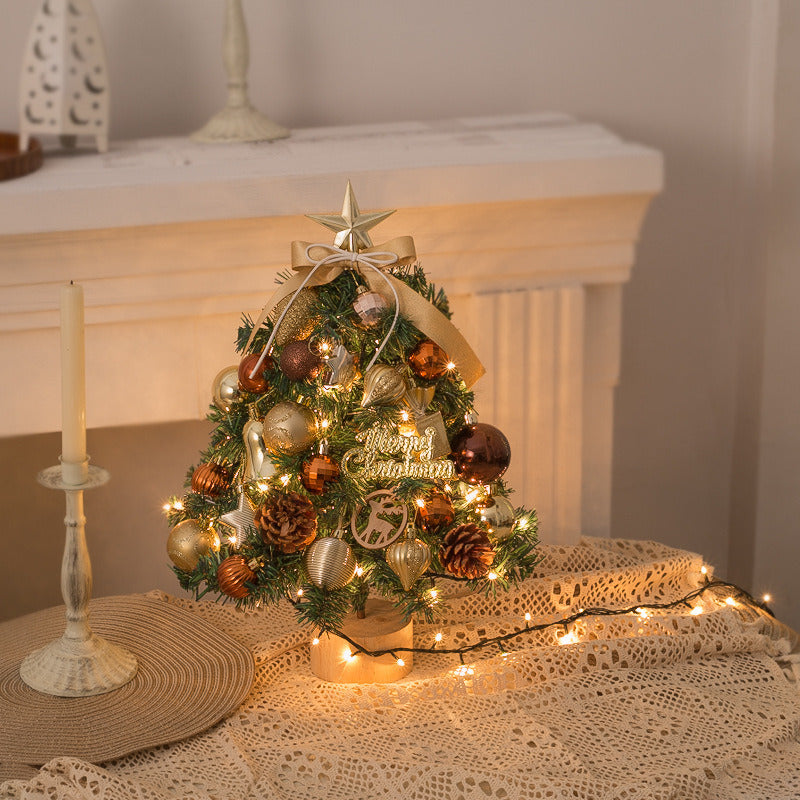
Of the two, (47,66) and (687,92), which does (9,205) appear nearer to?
(47,66)

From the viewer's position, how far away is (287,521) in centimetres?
89

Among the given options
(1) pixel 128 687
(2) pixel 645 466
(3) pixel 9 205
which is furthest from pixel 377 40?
(1) pixel 128 687

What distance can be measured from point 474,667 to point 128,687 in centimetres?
32

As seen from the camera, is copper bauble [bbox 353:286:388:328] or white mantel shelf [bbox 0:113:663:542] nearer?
copper bauble [bbox 353:286:388:328]

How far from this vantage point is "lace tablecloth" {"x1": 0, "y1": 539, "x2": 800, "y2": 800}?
33.8 inches

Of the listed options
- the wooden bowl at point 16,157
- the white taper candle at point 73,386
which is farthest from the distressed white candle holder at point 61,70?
the white taper candle at point 73,386

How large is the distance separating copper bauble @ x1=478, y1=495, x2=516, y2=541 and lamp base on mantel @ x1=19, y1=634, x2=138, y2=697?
363 mm

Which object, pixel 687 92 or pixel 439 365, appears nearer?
pixel 439 365

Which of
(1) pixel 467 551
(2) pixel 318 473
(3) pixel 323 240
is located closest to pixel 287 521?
(2) pixel 318 473

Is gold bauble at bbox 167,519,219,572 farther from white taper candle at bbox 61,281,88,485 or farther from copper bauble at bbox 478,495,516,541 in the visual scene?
copper bauble at bbox 478,495,516,541

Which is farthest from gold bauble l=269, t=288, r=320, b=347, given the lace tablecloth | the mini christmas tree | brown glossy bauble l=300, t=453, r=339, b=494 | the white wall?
the white wall

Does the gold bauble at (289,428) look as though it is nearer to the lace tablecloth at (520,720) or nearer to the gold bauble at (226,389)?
the gold bauble at (226,389)

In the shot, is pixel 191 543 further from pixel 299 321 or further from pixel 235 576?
pixel 299 321

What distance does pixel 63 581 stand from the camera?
3.18 feet
